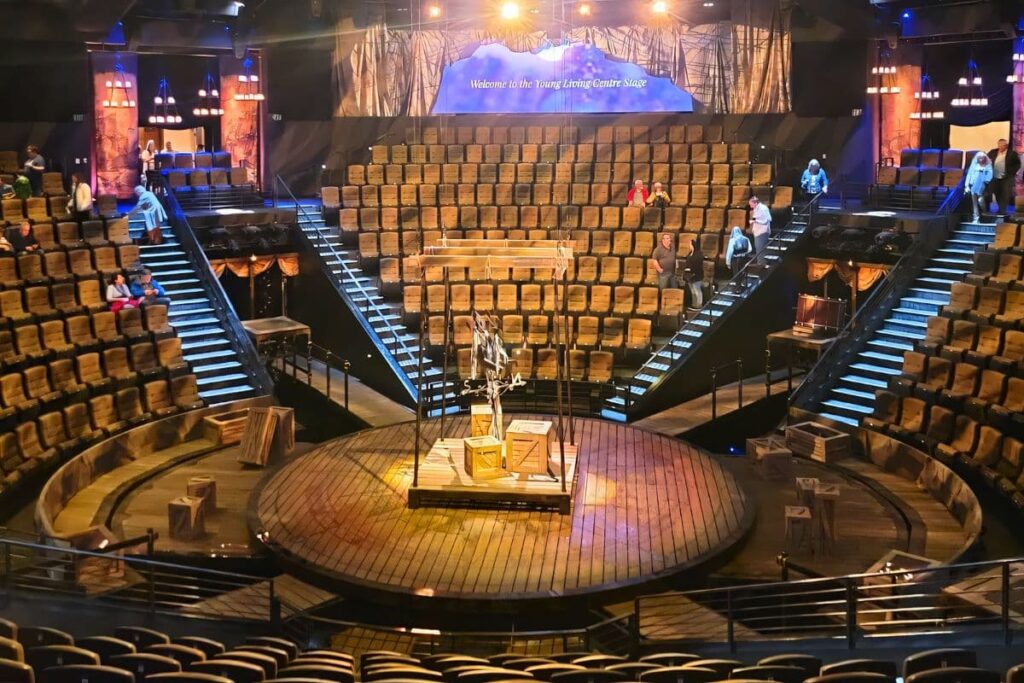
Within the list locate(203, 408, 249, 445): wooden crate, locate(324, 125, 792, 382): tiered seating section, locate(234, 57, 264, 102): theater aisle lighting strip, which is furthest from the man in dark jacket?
locate(234, 57, 264, 102): theater aisle lighting strip

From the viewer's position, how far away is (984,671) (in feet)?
20.8

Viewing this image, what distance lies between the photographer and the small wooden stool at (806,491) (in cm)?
1142

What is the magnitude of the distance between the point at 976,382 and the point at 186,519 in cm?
828

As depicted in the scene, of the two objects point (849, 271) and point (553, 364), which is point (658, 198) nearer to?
point (849, 271)

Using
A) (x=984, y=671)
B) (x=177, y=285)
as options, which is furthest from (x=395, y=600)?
(x=177, y=285)

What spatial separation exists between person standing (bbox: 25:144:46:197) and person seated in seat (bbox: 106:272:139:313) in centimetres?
208

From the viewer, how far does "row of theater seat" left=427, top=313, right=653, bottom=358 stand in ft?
54.7

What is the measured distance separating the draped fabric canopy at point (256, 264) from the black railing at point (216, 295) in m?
0.60

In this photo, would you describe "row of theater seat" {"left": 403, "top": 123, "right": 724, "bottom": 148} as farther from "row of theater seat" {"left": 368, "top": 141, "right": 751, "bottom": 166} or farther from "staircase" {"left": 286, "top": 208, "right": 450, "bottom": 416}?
"staircase" {"left": 286, "top": 208, "right": 450, "bottom": 416}

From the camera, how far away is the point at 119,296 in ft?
49.0

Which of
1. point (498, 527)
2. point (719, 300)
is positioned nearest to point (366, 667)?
point (498, 527)

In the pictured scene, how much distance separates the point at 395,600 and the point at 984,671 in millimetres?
4666

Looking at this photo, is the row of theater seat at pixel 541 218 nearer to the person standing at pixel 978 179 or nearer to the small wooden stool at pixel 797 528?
the person standing at pixel 978 179

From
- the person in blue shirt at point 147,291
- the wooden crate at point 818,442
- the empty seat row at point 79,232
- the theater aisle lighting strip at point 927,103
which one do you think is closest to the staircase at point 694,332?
the wooden crate at point 818,442
